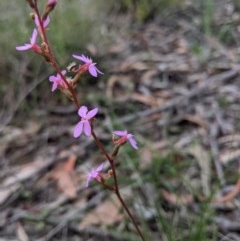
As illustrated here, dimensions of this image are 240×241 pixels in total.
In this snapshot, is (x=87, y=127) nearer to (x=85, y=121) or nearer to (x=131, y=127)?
(x=85, y=121)

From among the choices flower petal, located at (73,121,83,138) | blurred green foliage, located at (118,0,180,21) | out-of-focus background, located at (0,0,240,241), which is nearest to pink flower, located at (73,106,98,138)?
flower petal, located at (73,121,83,138)

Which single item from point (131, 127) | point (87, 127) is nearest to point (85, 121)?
point (87, 127)

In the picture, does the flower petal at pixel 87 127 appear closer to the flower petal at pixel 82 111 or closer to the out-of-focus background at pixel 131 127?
the flower petal at pixel 82 111

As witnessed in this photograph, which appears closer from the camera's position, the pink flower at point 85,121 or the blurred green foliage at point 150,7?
the pink flower at point 85,121

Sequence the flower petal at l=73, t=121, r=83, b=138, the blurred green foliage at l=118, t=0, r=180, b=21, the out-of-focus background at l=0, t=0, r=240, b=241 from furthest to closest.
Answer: the blurred green foliage at l=118, t=0, r=180, b=21, the out-of-focus background at l=0, t=0, r=240, b=241, the flower petal at l=73, t=121, r=83, b=138

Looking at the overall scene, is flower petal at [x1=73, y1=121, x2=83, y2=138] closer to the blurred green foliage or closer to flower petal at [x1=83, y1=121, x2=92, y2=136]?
flower petal at [x1=83, y1=121, x2=92, y2=136]

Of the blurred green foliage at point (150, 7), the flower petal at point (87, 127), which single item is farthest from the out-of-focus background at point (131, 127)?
the flower petal at point (87, 127)

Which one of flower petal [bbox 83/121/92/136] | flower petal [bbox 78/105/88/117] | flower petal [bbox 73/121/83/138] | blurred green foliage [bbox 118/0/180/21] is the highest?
flower petal [bbox 78/105/88/117]

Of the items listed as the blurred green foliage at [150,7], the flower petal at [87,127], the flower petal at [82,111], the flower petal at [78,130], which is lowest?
the blurred green foliage at [150,7]
